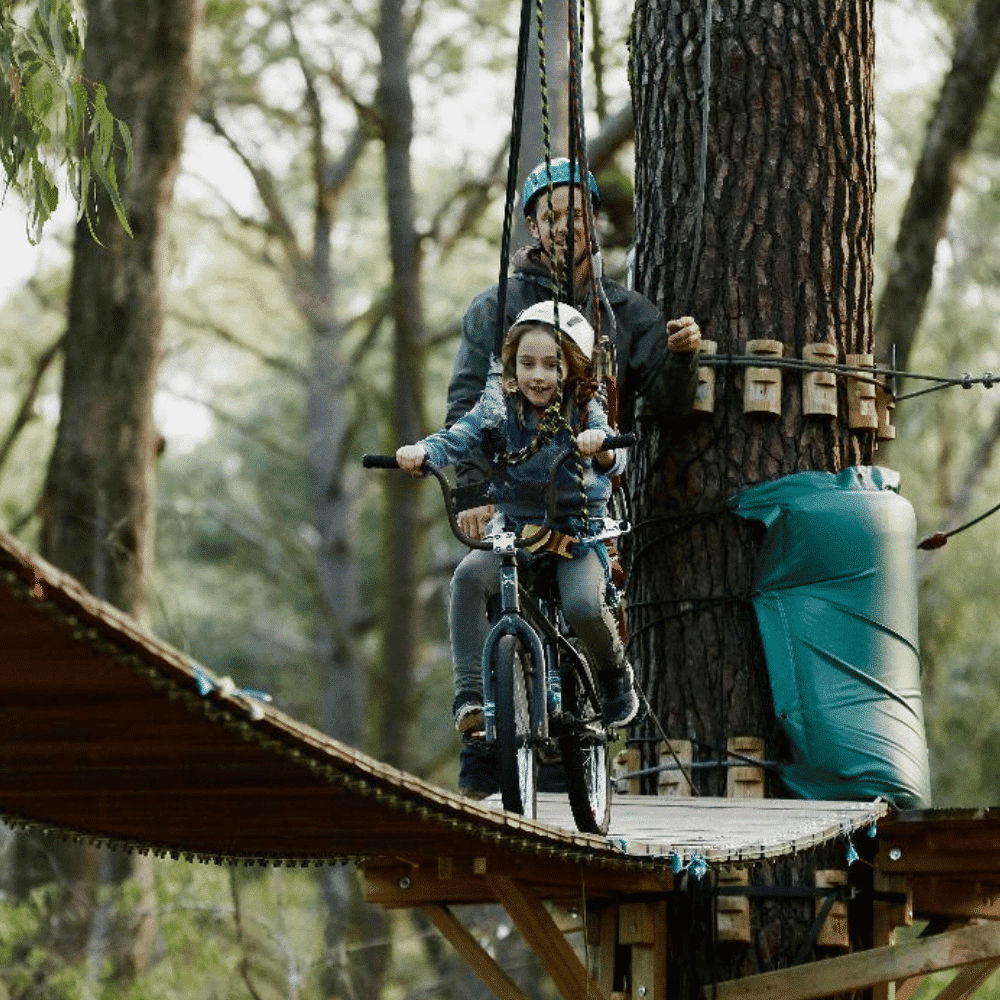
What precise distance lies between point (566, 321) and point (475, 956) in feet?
5.74

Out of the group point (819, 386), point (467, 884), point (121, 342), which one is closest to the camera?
point (467, 884)

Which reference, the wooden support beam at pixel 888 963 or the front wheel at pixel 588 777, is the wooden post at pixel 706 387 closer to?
the front wheel at pixel 588 777

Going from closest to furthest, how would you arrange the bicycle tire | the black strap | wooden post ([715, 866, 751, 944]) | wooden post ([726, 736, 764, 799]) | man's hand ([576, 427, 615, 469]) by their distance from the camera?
1. the bicycle tire
2. man's hand ([576, 427, 615, 469])
3. the black strap
4. wooden post ([715, 866, 751, 944])
5. wooden post ([726, 736, 764, 799])

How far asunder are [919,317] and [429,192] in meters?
16.7

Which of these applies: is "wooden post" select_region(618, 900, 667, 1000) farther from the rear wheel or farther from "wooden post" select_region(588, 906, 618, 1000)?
the rear wheel

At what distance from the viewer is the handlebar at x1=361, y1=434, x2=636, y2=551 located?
5.75m

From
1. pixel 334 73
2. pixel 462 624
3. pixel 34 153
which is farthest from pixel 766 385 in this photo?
pixel 334 73

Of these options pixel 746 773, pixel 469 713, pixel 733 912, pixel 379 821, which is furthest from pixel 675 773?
pixel 379 821

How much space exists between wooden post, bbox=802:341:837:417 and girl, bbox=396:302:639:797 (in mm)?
1477

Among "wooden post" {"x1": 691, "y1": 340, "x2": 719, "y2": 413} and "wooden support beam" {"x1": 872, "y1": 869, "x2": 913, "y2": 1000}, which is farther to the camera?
"wooden post" {"x1": 691, "y1": 340, "x2": 719, "y2": 413}

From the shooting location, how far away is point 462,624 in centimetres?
601

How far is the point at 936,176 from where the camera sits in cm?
1280

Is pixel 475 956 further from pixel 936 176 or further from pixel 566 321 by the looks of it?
pixel 936 176

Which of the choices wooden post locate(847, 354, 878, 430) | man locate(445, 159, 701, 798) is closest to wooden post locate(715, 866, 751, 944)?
man locate(445, 159, 701, 798)
